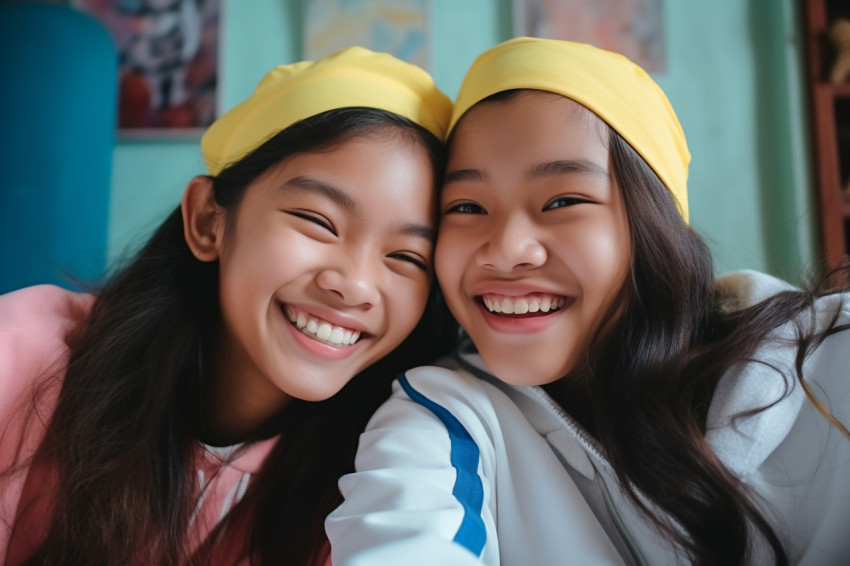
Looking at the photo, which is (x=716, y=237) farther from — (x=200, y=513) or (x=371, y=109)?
(x=200, y=513)

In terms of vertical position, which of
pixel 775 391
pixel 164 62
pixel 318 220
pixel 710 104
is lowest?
pixel 775 391

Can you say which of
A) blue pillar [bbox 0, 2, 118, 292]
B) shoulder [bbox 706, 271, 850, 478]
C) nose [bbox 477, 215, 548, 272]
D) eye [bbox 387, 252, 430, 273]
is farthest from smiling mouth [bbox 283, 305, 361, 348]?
blue pillar [bbox 0, 2, 118, 292]

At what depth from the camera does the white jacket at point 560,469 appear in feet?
2.23

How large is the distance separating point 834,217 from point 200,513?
1929 millimetres

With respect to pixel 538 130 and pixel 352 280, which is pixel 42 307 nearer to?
pixel 352 280

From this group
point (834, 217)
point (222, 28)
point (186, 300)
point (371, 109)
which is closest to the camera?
point (371, 109)

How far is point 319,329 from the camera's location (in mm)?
885

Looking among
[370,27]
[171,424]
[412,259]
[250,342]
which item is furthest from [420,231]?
[370,27]

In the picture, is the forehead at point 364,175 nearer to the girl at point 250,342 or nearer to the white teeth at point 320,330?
the girl at point 250,342

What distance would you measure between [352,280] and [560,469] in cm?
35

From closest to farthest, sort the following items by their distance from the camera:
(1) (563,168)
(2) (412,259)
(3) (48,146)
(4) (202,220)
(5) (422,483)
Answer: (5) (422,483) < (1) (563,168) < (2) (412,259) < (4) (202,220) < (3) (48,146)

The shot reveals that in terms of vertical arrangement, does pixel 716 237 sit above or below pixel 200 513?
above

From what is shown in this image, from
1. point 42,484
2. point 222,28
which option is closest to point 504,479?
point 42,484

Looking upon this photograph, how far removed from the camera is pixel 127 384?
3.03 feet
